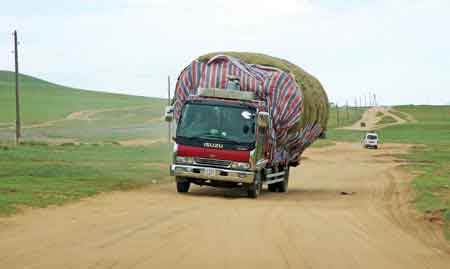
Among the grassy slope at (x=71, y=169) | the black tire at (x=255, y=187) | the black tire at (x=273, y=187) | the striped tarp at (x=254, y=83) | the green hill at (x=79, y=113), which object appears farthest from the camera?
the green hill at (x=79, y=113)

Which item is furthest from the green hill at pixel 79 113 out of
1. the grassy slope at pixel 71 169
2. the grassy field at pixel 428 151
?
the grassy field at pixel 428 151

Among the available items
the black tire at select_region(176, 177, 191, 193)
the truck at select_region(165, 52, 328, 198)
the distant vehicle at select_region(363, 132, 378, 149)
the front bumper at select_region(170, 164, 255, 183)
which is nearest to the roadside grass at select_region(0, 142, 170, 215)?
the black tire at select_region(176, 177, 191, 193)

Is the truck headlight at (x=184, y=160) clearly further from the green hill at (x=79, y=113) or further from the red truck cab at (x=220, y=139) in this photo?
the green hill at (x=79, y=113)

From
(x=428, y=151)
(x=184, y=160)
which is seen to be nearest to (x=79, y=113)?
(x=428, y=151)

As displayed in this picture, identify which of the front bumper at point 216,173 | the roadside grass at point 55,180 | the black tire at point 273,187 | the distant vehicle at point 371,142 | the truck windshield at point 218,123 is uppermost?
the truck windshield at point 218,123

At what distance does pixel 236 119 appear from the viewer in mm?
23281

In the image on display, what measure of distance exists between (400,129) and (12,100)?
62287 millimetres

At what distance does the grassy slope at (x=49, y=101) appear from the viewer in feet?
413

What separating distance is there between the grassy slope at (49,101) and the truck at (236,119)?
8965cm

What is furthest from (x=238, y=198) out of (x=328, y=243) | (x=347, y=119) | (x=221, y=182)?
(x=347, y=119)

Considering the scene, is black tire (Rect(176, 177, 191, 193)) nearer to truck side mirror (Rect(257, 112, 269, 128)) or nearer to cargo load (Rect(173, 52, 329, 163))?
cargo load (Rect(173, 52, 329, 163))

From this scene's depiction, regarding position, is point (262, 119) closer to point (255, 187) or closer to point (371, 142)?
point (255, 187)

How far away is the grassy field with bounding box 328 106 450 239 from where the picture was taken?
23.1 m

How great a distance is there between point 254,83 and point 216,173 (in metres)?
2.93
